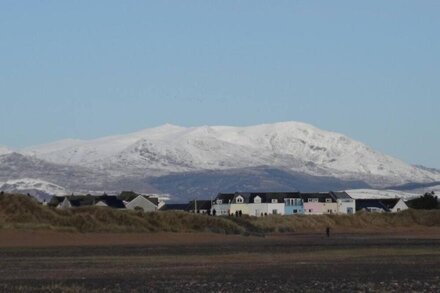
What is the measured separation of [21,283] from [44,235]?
47011mm

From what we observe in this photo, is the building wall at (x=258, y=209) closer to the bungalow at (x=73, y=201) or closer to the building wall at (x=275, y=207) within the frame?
→ the building wall at (x=275, y=207)

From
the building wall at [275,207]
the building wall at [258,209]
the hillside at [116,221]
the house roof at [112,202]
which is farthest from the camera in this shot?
the building wall at [258,209]

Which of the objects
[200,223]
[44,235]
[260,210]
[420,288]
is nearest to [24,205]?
[44,235]

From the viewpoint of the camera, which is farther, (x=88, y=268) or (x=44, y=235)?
(x=44, y=235)

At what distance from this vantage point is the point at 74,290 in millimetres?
38438

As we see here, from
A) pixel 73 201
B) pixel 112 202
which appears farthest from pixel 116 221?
pixel 73 201

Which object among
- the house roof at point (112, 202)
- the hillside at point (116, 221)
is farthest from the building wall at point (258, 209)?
the hillside at point (116, 221)

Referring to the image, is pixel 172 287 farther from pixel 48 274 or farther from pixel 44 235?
pixel 44 235

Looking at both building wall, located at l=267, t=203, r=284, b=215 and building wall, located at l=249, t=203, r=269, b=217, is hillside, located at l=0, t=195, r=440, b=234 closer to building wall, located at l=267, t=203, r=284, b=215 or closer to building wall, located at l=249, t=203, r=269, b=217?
building wall, located at l=267, t=203, r=284, b=215

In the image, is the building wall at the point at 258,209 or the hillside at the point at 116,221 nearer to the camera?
the hillside at the point at 116,221

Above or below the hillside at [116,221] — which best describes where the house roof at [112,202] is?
above

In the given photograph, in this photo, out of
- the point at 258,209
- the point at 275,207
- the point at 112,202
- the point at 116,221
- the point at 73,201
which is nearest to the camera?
the point at 116,221

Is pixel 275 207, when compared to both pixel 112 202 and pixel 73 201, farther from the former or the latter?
pixel 73 201

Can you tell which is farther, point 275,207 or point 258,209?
point 258,209
